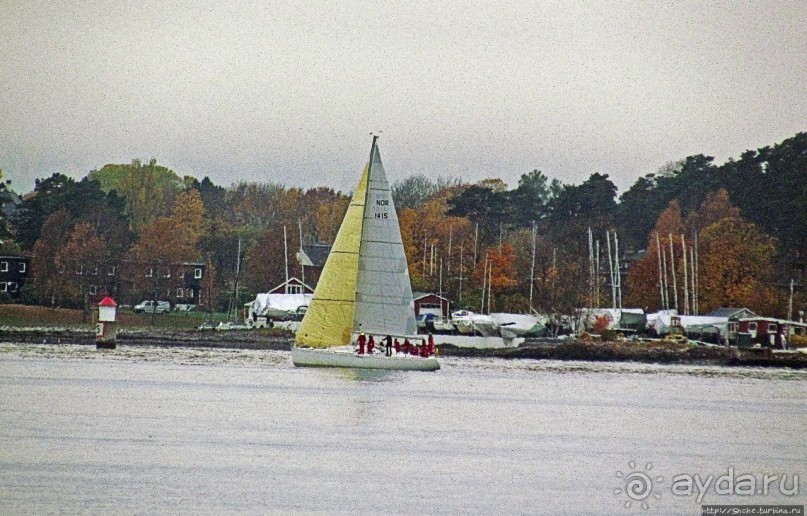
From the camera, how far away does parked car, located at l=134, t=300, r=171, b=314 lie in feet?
381

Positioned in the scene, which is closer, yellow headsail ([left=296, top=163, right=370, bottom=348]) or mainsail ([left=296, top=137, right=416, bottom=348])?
yellow headsail ([left=296, top=163, right=370, bottom=348])

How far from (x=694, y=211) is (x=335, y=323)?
8296 cm

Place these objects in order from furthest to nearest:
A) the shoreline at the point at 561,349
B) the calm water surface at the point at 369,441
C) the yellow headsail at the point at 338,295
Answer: the shoreline at the point at 561,349
the yellow headsail at the point at 338,295
the calm water surface at the point at 369,441

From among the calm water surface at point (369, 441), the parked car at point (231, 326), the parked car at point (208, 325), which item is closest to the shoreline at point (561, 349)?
the parked car at point (208, 325)

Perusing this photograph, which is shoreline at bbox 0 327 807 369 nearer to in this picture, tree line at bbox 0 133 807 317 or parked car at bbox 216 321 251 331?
parked car at bbox 216 321 251 331

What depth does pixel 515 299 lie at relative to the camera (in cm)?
11438

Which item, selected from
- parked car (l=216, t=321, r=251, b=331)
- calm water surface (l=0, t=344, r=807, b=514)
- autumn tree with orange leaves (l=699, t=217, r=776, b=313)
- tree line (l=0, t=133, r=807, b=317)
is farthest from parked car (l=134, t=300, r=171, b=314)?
calm water surface (l=0, t=344, r=807, b=514)

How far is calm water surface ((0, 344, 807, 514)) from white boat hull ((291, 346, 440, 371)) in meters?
0.66

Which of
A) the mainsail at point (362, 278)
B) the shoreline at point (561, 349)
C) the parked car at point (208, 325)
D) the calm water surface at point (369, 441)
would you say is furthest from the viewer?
the parked car at point (208, 325)

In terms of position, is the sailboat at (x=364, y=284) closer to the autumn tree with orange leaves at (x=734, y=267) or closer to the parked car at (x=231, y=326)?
the parked car at (x=231, y=326)

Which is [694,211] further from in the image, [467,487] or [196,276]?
[467,487]

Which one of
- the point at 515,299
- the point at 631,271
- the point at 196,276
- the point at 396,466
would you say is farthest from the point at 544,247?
the point at 396,466

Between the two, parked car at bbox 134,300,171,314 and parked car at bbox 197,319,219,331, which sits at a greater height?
parked car at bbox 134,300,171,314

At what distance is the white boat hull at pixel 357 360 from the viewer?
2325 inches
